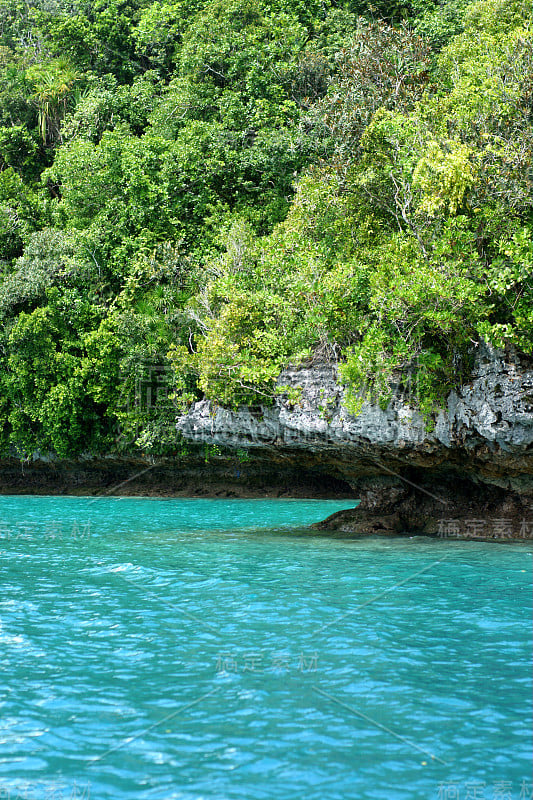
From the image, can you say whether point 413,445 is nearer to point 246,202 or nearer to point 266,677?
point 266,677

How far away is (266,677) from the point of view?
23.9 ft

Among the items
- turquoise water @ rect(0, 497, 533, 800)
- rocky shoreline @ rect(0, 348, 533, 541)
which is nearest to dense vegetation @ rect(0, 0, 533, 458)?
rocky shoreline @ rect(0, 348, 533, 541)

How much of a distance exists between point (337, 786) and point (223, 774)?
847 mm

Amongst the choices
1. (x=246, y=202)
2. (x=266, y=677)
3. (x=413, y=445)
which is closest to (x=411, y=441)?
(x=413, y=445)

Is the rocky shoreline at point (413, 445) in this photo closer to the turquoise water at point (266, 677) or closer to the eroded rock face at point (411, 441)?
the eroded rock face at point (411, 441)

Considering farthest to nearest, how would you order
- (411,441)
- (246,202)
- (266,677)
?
(246,202) → (411,441) → (266,677)

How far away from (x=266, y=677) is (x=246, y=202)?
23867mm

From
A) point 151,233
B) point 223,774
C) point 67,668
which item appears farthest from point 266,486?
point 223,774

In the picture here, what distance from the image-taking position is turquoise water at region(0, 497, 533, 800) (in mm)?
5383

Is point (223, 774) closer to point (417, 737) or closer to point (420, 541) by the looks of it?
point (417, 737)

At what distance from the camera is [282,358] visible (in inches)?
683

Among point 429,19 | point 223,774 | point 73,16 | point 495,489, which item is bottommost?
point 223,774

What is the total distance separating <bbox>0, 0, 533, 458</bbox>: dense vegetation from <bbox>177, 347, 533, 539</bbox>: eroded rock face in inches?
24.7

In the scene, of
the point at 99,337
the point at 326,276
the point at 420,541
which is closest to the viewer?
the point at 420,541
